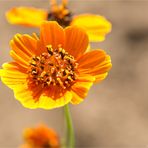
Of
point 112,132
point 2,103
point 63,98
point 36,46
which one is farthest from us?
point 2,103

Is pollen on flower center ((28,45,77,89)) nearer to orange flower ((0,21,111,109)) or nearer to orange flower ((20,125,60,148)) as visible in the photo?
orange flower ((0,21,111,109))

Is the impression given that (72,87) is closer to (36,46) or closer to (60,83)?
(60,83)

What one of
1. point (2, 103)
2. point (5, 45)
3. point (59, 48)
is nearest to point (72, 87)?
point (59, 48)

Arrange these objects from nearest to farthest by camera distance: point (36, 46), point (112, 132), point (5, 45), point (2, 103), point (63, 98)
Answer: point (63, 98)
point (36, 46)
point (112, 132)
point (2, 103)
point (5, 45)

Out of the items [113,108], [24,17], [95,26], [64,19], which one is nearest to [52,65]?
[95,26]

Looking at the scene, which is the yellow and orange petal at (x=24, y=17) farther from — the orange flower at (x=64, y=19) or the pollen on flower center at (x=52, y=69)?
the pollen on flower center at (x=52, y=69)

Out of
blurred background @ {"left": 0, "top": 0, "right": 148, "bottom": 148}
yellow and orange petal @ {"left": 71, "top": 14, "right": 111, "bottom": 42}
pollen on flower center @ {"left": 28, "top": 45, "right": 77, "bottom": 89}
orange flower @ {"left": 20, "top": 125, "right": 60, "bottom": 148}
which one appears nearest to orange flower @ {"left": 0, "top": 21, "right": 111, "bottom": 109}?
pollen on flower center @ {"left": 28, "top": 45, "right": 77, "bottom": 89}

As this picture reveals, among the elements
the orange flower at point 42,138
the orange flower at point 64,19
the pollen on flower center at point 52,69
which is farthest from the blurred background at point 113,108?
the pollen on flower center at point 52,69
